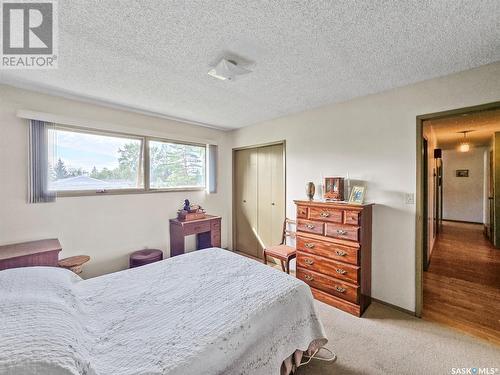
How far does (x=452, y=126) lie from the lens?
13.3ft

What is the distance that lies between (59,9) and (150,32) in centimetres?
52

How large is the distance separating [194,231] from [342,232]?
2.30 meters


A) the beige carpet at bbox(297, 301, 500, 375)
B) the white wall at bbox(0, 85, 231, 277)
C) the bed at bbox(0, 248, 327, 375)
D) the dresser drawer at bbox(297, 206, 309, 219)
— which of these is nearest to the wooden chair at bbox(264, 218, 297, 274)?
the dresser drawer at bbox(297, 206, 309, 219)

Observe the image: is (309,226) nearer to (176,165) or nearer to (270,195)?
(270,195)

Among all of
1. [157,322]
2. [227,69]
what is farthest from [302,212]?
[157,322]

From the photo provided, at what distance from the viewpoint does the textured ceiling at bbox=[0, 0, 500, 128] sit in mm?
1358

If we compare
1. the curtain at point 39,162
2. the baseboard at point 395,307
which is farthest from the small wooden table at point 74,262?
the baseboard at point 395,307

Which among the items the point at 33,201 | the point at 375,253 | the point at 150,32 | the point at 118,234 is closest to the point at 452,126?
the point at 375,253

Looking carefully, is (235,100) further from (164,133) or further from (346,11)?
(346,11)

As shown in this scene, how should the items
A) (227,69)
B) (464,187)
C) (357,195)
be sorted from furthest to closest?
(464,187) → (357,195) → (227,69)

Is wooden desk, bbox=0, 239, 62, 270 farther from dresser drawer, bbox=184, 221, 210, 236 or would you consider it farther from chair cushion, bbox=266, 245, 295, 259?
chair cushion, bbox=266, 245, 295, 259

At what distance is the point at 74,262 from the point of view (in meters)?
2.58

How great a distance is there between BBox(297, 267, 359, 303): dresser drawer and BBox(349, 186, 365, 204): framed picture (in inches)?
39.3
